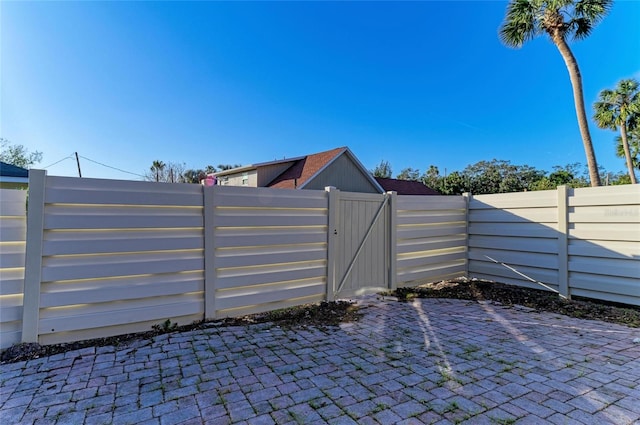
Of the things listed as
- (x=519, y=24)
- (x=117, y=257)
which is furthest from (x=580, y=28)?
(x=117, y=257)

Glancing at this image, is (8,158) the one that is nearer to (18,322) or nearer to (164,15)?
(164,15)

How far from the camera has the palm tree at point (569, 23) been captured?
8.31 metres

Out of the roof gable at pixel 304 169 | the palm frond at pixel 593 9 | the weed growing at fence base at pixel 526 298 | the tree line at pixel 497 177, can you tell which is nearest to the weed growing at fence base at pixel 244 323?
the weed growing at fence base at pixel 526 298

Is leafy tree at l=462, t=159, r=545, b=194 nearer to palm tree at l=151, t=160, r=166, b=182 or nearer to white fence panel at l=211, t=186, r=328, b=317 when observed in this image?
white fence panel at l=211, t=186, r=328, b=317

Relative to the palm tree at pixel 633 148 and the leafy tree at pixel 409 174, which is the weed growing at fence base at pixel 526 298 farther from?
the leafy tree at pixel 409 174

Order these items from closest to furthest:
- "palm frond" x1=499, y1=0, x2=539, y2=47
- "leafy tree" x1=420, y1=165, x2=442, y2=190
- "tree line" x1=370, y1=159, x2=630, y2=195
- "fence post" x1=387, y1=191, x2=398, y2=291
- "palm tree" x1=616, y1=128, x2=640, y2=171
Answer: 1. "fence post" x1=387, y1=191, x2=398, y2=291
2. "palm frond" x1=499, y1=0, x2=539, y2=47
3. "palm tree" x1=616, y1=128, x2=640, y2=171
4. "tree line" x1=370, y1=159, x2=630, y2=195
5. "leafy tree" x1=420, y1=165, x2=442, y2=190

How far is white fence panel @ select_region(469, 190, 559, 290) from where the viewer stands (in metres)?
4.66

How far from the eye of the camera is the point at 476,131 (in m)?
20.2

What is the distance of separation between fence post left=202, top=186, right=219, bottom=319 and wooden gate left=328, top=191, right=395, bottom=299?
163 centimetres

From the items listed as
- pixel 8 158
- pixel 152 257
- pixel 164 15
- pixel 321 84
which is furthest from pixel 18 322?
pixel 8 158

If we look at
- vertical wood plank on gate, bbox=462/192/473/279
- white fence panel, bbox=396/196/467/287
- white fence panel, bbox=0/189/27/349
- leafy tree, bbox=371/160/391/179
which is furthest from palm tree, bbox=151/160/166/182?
vertical wood plank on gate, bbox=462/192/473/279

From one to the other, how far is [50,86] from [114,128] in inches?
262

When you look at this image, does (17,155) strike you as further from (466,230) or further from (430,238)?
(466,230)

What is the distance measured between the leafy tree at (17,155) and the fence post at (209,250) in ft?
78.2
